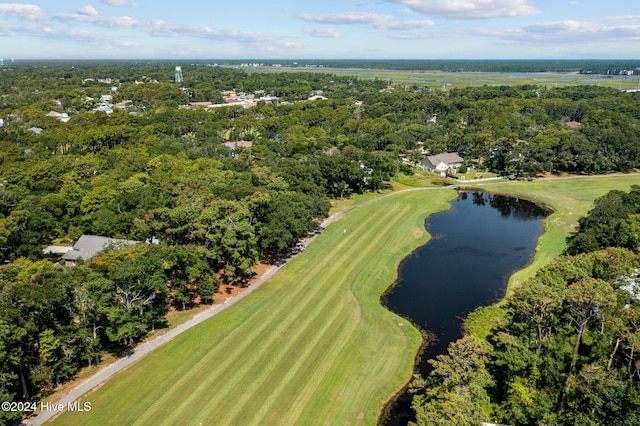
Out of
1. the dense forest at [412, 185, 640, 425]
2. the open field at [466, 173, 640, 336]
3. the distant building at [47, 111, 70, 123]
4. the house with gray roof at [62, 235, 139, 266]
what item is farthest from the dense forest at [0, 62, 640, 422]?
the dense forest at [412, 185, 640, 425]

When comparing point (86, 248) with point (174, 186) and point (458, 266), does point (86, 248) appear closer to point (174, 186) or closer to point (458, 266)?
point (174, 186)

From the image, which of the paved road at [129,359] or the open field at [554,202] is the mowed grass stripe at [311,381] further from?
the open field at [554,202]

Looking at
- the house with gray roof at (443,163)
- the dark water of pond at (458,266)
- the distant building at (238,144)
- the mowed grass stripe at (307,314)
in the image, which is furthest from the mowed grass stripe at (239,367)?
the distant building at (238,144)

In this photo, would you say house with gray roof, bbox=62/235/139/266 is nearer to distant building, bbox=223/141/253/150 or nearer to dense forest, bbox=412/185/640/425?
dense forest, bbox=412/185/640/425

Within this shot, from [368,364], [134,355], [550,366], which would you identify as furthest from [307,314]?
[550,366]

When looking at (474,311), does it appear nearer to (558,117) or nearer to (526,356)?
(526,356)

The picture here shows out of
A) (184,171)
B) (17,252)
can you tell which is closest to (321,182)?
(184,171)
